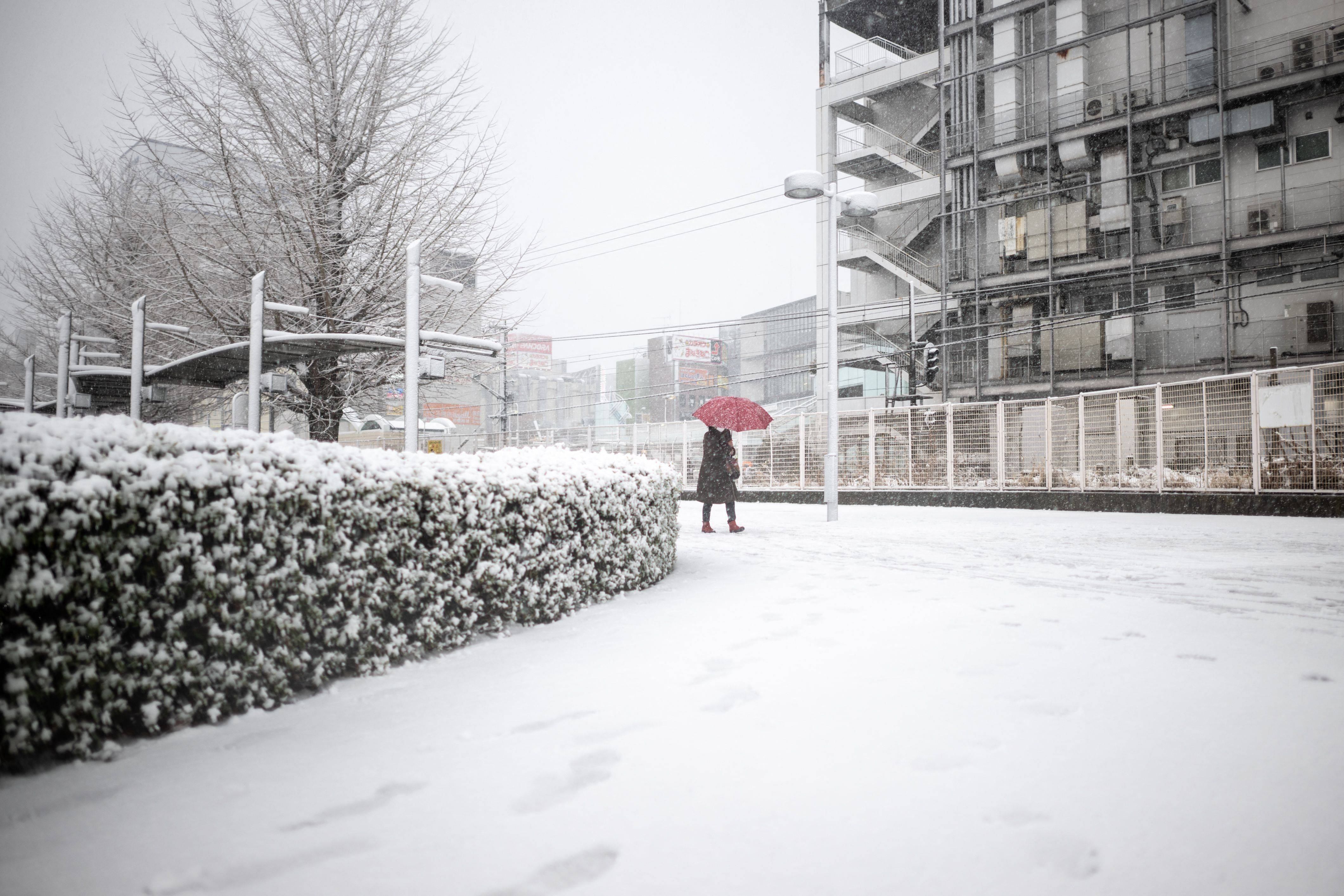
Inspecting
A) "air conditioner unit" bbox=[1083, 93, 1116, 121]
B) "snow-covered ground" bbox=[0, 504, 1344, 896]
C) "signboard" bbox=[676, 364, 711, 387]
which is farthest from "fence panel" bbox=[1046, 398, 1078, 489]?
"signboard" bbox=[676, 364, 711, 387]

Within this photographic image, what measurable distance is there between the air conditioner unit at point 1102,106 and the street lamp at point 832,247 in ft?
53.6

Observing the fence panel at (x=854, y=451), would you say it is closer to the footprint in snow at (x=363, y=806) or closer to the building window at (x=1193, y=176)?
the building window at (x=1193, y=176)

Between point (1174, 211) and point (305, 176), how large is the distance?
A: 26.0 metres

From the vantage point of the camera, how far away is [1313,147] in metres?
22.6

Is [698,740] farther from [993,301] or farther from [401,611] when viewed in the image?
[993,301]

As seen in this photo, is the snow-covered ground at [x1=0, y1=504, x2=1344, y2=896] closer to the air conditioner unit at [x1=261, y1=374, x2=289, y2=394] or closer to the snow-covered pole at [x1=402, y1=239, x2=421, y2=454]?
the snow-covered pole at [x1=402, y1=239, x2=421, y2=454]

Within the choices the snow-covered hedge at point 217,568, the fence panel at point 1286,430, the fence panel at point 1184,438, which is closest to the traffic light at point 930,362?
the fence panel at point 1184,438

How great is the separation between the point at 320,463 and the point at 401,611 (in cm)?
86

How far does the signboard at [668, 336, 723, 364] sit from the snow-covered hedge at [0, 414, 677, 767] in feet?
193

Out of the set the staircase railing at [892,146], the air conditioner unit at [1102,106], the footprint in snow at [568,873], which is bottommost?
the footprint in snow at [568,873]

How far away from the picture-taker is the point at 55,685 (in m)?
2.48

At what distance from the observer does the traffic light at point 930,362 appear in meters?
23.9

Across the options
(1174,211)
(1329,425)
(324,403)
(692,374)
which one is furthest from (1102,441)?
(692,374)

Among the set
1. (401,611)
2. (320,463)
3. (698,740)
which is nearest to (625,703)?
(698,740)
